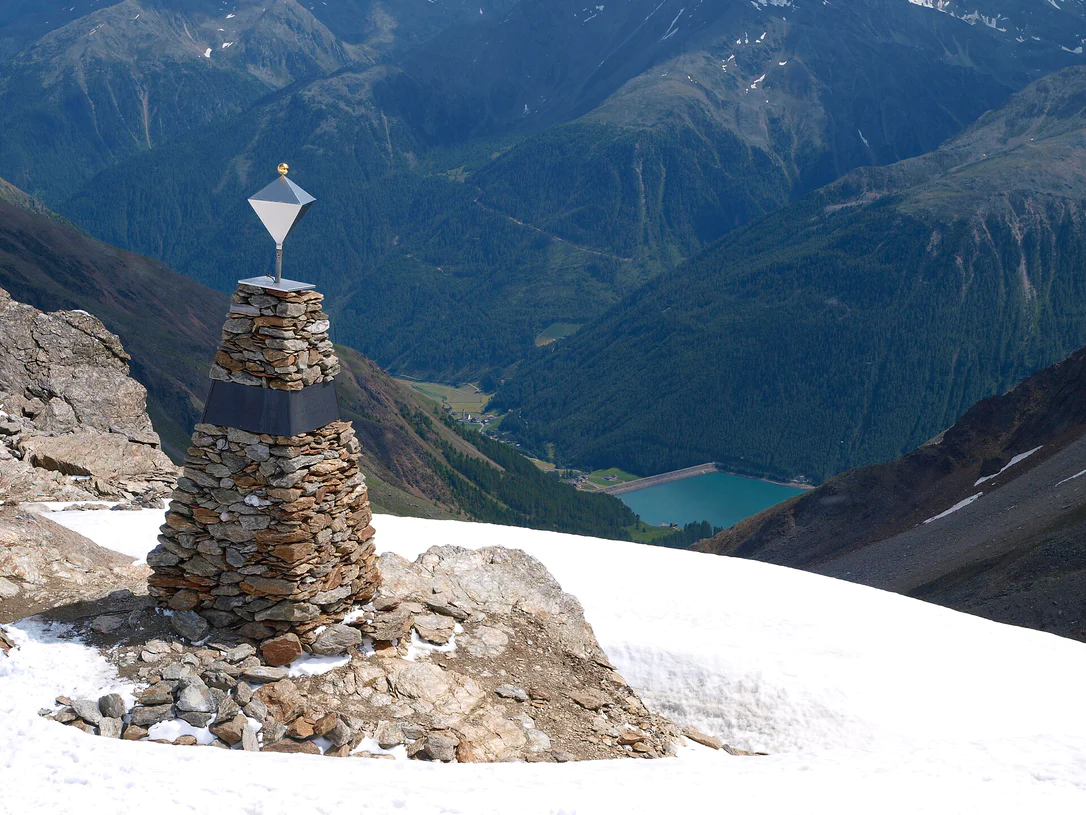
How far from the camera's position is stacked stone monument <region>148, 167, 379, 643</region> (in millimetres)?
19938

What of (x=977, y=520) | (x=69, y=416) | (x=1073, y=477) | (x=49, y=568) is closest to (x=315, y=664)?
(x=49, y=568)

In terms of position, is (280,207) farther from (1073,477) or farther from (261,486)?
(1073,477)

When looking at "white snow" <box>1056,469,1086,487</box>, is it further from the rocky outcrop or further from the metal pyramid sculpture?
the metal pyramid sculpture

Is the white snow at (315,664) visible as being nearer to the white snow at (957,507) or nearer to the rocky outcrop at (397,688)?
the rocky outcrop at (397,688)

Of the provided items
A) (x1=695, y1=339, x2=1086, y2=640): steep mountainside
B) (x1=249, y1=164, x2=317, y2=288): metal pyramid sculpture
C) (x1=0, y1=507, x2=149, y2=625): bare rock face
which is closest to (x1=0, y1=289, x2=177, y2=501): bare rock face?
(x1=0, y1=507, x2=149, y2=625): bare rock face

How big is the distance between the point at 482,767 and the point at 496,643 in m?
5.00

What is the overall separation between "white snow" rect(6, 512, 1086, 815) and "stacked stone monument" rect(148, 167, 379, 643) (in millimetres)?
2598

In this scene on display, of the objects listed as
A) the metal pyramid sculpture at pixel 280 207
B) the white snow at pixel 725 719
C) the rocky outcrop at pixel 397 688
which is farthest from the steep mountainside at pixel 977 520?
the metal pyramid sculpture at pixel 280 207

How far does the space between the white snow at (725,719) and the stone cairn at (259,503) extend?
257 cm

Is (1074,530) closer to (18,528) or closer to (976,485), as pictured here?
(976,485)

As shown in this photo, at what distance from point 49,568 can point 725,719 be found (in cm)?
1637

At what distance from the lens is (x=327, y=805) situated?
622 inches

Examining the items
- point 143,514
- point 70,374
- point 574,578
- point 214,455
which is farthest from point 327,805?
point 70,374

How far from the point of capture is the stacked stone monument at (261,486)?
65.4 ft
